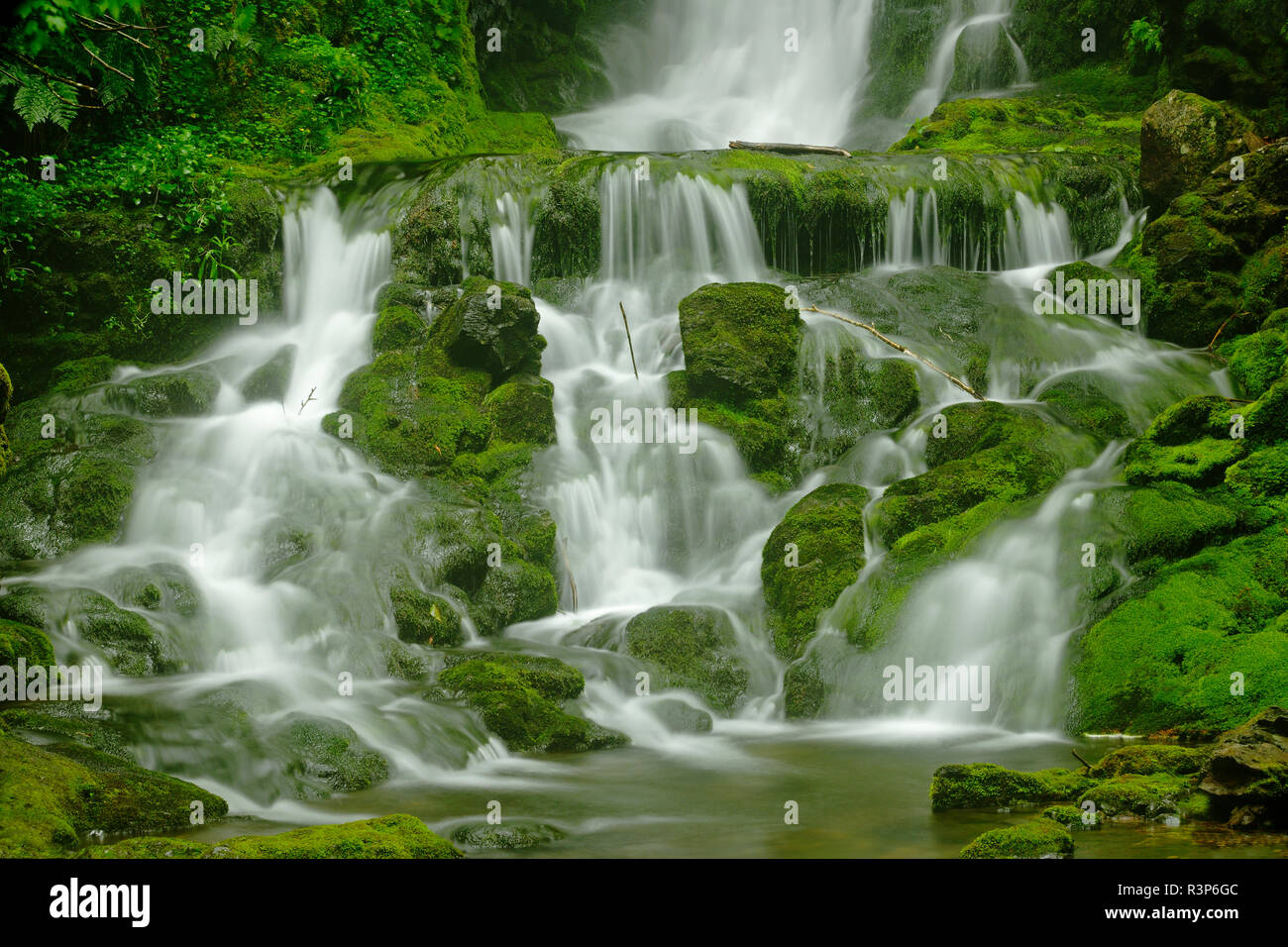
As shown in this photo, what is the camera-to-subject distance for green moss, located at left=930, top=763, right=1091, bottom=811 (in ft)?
19.8

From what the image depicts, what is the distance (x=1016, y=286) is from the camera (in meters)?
15.2

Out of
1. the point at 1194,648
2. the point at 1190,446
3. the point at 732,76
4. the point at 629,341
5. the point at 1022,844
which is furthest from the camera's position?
the point at 732,76

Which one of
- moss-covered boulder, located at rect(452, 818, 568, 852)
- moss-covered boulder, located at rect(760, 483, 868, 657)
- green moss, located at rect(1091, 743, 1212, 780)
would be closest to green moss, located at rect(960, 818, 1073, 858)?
green moss, located at rect(1091, 743, 1212, 780)

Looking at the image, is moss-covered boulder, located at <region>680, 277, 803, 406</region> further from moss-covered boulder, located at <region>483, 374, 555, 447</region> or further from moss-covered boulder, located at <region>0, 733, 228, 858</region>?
moss-covered boulder, located at <region>0, 733, 228, 858</region>

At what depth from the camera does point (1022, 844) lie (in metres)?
4.91

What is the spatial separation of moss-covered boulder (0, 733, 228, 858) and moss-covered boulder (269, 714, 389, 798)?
699 mm

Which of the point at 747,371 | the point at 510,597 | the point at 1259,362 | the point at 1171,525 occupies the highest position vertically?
the point at 747,371

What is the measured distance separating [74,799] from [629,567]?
→ 6.79m

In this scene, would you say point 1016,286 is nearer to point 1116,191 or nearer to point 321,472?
point 1116,191

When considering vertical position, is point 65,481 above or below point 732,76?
below

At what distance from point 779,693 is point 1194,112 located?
10.7 m

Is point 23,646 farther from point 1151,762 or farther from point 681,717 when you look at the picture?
point 1151,762

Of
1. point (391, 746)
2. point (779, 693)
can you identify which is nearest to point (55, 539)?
point (391, 746)

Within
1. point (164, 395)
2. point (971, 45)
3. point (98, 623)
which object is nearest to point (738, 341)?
point (164, 395)
